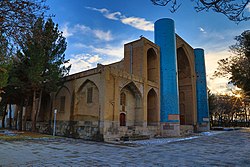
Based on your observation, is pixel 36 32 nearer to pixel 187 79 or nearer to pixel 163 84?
pixel 163 84

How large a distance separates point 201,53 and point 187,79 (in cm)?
489

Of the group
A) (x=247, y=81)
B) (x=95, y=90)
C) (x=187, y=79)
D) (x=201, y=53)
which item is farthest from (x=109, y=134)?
(x=201, y=53)

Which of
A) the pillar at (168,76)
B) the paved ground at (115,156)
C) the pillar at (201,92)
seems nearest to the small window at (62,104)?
the paved ground at (115,156)

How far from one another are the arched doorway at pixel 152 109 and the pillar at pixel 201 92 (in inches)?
397

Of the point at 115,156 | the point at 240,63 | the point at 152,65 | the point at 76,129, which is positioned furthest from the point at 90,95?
the point at 240,63

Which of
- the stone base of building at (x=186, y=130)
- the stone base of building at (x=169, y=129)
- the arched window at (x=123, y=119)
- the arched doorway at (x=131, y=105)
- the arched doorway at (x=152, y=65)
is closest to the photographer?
the arched window at (x=123, y=119)

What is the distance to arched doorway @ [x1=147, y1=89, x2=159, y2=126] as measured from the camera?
20.3 metres

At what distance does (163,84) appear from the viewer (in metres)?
21.3

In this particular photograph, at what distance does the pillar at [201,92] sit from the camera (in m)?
27.7

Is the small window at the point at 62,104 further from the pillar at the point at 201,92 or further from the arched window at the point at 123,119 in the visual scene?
the pillar at the point at 201,92

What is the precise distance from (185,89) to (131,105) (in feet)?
39.8

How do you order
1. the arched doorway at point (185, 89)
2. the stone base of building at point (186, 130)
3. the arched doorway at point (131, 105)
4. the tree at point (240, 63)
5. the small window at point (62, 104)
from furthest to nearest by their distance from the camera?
the arched doorway at point (185, 89) → the stone base of building at point (186, 130) → the small window at point (62, 104) → the arched doorway at point (131, 105) → the tree at point (240, 63)

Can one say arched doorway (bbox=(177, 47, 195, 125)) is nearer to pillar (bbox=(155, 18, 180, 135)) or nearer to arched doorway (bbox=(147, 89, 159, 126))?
pillar (bbox=(155, 18, 180, 135))

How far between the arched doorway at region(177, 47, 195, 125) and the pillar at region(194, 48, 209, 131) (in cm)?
164
